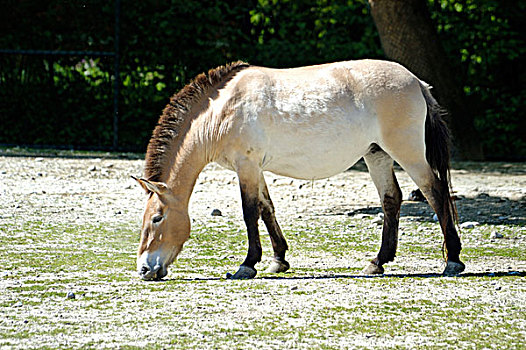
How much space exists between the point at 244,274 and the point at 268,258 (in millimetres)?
983

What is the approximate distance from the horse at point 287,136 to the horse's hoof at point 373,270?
0.01 metres

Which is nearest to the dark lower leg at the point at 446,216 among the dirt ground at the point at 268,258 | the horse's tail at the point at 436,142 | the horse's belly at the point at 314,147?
the horse's tail at the point at 436,142

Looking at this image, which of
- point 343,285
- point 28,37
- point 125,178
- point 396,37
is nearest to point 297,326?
point 343,285

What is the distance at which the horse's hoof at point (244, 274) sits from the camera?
6.32m

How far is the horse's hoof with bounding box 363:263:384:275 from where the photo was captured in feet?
21.7

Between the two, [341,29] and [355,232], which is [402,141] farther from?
[341,29]

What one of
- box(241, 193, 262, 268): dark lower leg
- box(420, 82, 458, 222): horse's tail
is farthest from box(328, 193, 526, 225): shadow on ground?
box(241, 193, 262, 268): dark lower leg

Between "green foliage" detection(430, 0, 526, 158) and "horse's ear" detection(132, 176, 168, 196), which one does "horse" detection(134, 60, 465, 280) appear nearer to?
"horse's ear" detection(132, 176, 168, 196)

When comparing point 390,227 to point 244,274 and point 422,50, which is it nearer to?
point 244,274

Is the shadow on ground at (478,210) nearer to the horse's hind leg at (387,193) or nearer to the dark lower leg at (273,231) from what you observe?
the horse's hind leg at (387,193)

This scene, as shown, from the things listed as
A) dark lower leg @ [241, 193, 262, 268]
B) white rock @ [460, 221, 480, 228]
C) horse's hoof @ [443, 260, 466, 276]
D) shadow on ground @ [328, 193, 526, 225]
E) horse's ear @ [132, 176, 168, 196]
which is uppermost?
horse's ear @ [132, 176, 168, 196]

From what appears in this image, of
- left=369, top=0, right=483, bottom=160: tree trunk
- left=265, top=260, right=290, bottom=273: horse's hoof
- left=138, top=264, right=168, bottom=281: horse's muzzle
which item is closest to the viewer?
left=138, top=264, right=168, bottom=281: horse's muzzle

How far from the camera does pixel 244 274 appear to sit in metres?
6.34

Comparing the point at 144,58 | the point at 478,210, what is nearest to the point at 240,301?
the point at 478,210
